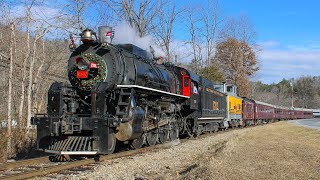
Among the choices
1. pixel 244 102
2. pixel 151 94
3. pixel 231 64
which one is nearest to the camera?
pixel 151 94

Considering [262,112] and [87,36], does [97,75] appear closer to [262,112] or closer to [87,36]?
[87,36]

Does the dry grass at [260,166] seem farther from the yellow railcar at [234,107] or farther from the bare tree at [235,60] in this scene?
the bare tree at [235,60]

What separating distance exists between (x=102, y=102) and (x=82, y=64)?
1.63 m

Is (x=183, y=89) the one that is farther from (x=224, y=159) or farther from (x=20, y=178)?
(x=20, y=178)

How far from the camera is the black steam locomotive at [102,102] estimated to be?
358 inches

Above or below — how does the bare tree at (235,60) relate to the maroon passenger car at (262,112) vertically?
above

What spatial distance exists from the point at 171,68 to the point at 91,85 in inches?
254

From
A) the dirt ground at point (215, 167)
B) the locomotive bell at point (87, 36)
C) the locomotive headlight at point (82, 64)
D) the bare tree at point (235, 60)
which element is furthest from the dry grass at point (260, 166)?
the bare tree at point (235, 60)

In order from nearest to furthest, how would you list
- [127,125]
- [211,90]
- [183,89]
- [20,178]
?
1. [20,178]
2. [127,125]
3. [183,89]
4. [211,90]

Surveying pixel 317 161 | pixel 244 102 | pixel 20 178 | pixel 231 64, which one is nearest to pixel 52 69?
pixel 20 178

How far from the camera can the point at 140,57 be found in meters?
11.9

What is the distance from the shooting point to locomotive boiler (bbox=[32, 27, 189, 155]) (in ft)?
29.7

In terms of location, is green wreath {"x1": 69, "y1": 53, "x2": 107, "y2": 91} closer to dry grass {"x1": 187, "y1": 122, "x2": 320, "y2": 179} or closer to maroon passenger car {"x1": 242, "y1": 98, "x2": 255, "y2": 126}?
A: dry grass {"x1": 187, "y1": 122, "x2": 320, "y2": 179}

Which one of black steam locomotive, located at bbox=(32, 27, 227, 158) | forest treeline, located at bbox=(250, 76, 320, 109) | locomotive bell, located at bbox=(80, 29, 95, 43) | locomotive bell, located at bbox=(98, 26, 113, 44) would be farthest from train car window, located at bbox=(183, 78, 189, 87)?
forest treeline, located at bbox=(250, 76, 320, 109)
